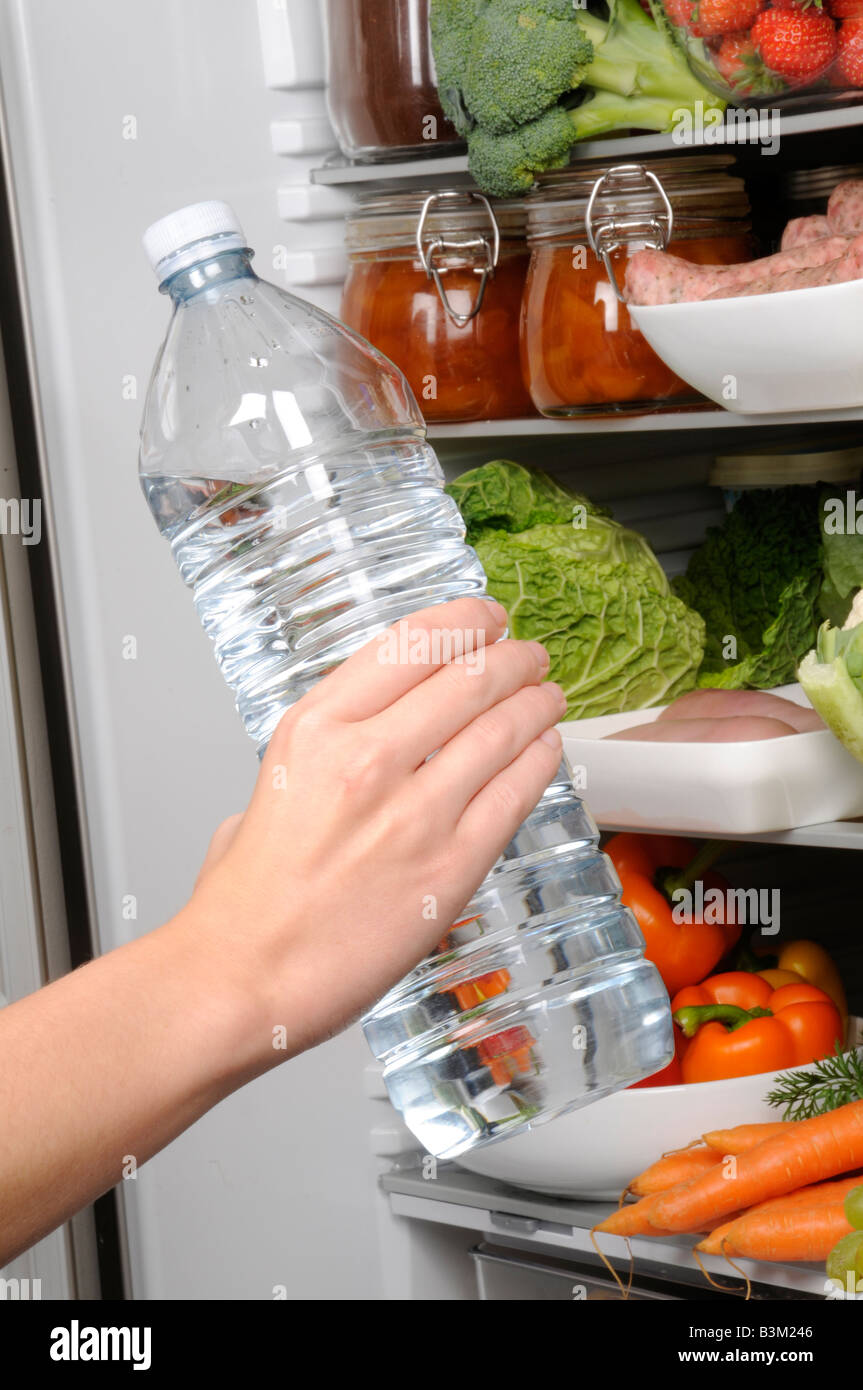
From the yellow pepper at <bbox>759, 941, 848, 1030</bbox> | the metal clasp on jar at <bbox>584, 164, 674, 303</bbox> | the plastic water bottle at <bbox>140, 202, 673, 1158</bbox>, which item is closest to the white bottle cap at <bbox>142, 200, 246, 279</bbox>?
the plastic water bottle at <bbox>140, 202, 673, 1158</bbox>

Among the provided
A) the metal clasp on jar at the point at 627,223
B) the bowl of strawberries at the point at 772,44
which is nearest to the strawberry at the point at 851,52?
the bowl of strawberries at the point at 772,44

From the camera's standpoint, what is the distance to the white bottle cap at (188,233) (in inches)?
31.4

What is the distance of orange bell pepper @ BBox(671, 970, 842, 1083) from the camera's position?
1345 millimetres

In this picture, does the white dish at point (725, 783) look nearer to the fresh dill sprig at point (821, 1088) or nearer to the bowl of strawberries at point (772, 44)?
the fresh dill sprig at point (821, 1088)

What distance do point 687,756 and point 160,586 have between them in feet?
1.81

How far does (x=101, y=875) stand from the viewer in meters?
1.52

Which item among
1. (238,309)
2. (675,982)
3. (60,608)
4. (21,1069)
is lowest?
(675,982)

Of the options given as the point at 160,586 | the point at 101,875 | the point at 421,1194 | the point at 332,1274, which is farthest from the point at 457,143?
the point at 332,1274

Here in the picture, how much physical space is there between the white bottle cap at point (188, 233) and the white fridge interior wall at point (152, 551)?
2.13ft

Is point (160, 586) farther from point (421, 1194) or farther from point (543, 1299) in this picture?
point (543, 1299)

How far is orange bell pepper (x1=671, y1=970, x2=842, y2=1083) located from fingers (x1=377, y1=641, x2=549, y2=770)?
2.62ft

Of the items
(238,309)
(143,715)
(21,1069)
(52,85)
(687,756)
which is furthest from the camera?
(143,715)

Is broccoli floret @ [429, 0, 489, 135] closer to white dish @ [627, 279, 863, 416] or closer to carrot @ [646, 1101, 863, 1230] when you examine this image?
white dish @ [627, 279, 863, 416]

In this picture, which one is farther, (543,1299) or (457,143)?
(543,1299)
